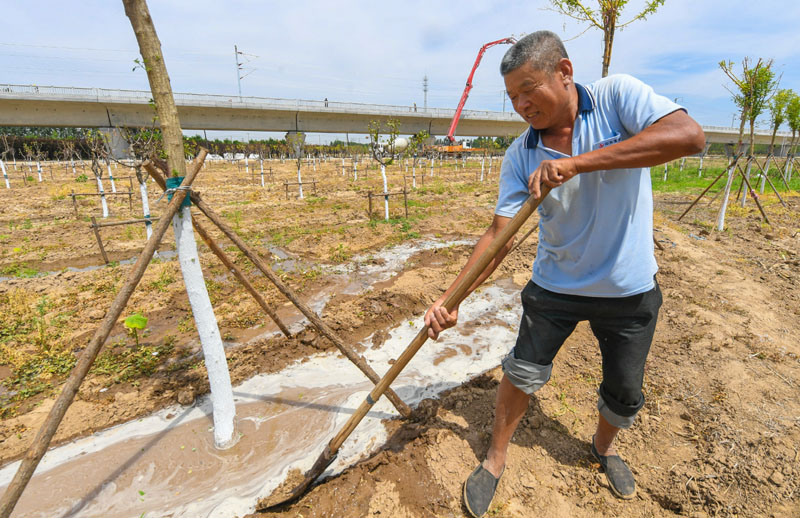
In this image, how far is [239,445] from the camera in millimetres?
2781

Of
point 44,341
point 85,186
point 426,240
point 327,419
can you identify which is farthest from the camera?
point 85,186

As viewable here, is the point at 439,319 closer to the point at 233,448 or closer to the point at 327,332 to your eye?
the point at 327,332

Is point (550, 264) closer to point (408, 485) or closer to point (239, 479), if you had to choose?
point (408, 485)

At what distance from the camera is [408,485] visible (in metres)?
2.22

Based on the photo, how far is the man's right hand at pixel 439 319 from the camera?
6.02 feet

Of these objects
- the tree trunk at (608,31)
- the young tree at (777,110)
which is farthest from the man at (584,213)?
the young tree at (777,110)

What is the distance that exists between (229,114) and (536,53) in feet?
107

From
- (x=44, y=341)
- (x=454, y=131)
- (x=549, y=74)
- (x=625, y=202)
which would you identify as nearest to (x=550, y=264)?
(x=625, y=202)

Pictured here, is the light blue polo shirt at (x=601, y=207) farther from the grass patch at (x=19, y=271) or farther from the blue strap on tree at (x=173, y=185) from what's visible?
the grass patch at (x=19, y=271)

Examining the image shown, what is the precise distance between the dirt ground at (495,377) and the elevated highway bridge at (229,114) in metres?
20.7

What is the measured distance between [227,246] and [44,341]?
5.15 m

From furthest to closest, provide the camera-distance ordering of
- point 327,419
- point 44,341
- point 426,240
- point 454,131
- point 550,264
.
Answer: point 454,131, point 426,240, point 44,341, point 327,419, point 550,264

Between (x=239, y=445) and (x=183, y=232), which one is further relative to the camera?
(x=239, y=445)

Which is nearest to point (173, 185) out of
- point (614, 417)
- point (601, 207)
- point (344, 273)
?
point (601, 207)
